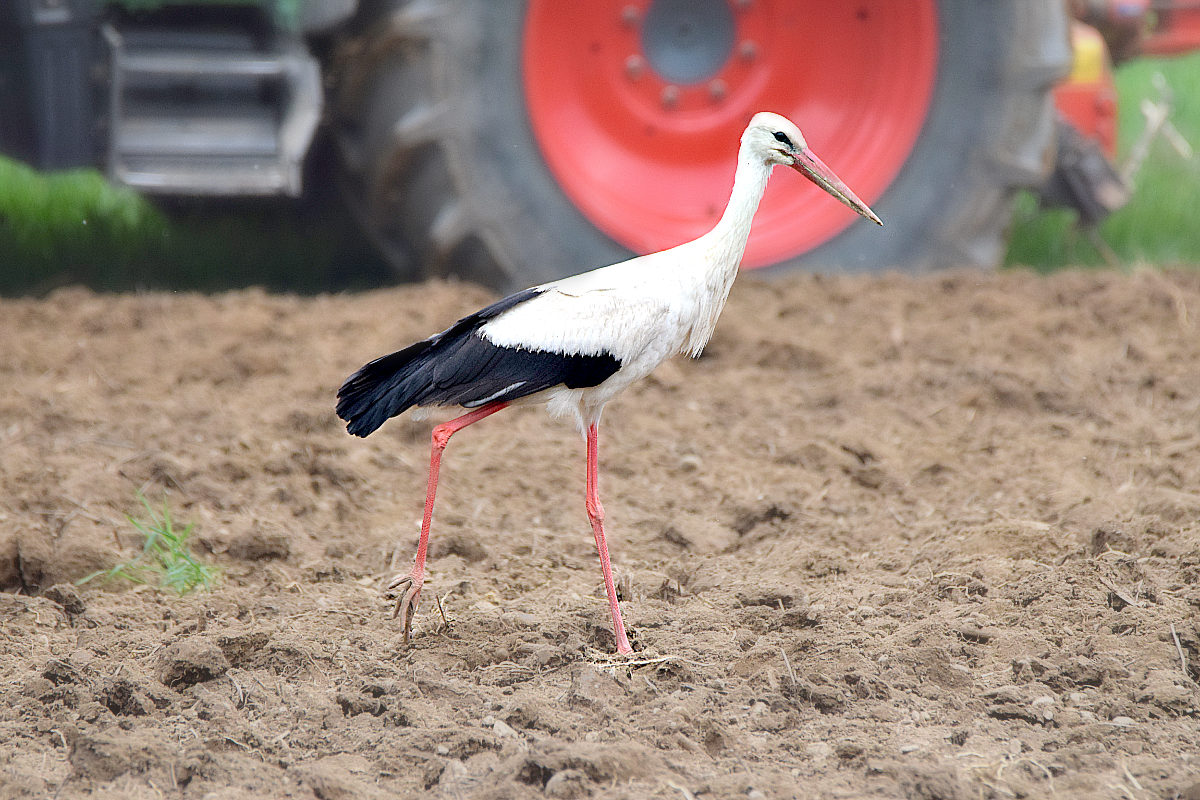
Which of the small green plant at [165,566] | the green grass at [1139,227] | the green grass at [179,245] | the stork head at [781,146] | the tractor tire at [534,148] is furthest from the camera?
the green grass at [1139,227]

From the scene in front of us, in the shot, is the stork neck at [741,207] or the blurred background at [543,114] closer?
the stork neck at [741,207]

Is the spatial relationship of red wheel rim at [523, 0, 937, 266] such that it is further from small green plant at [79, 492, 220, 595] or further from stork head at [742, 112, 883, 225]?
small green plant at [79, 492, 220, 595]

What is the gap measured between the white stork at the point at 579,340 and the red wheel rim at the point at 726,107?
7.61ft

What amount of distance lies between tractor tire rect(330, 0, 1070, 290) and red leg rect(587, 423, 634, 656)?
7.47ft

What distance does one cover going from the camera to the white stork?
2924 millimetres

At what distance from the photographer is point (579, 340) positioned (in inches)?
114

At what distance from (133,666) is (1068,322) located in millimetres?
4000

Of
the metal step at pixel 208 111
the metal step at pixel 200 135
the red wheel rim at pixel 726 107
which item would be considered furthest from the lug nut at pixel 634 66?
the metal step at pixel 200 135

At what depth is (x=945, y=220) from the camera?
5570mm

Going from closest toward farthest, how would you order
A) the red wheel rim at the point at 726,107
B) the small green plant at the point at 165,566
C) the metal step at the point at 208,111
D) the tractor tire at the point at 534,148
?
the small green plant at the point at 165,566, the metal step at the point at 208,111, the tractor tire at the point at 534,148, the red wheel rim at the point at 726,107

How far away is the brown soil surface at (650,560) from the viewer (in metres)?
2.52

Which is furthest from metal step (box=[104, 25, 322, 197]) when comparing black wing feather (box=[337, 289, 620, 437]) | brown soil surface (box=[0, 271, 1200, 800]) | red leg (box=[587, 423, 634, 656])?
red leg (box=[587, 423, 634, 656])

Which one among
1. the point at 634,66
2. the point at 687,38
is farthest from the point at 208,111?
the point at 687,38

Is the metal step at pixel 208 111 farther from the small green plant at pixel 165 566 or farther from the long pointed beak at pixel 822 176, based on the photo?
the long pointed beak at pixel 822 176
